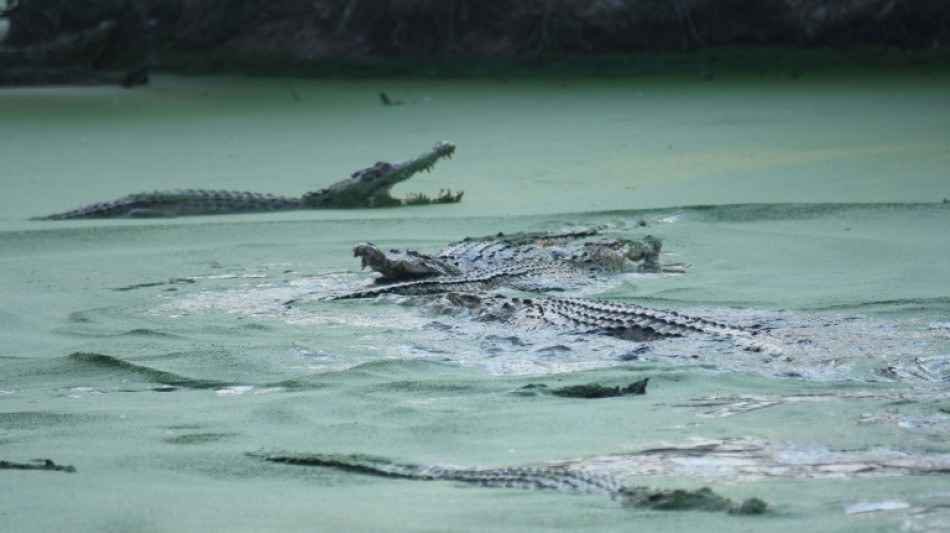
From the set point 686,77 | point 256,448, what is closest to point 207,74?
point 686,77

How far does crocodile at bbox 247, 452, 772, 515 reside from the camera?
207 cm

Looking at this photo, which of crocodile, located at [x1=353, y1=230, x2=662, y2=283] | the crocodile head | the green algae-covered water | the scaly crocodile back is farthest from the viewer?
the crocodile head

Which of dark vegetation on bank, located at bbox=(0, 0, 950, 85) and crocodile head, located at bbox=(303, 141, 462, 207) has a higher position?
dark vegetation on bank, located at bbox=(0, 0, 950, 85)

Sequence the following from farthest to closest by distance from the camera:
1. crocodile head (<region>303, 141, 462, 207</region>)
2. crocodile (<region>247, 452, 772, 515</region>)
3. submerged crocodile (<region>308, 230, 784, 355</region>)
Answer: crocodile head (<region>303, 141, 462, 207</region>), submerged crocodile (<region>308, 230, 784, 355</region>), crocodile (<region>247, 452, 772, 515</region>)

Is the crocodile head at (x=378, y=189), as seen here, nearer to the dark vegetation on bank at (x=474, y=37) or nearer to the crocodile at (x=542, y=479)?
the crocodile at (x=542, y=479)

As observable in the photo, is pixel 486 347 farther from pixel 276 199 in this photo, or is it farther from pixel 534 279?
pixel 276 199

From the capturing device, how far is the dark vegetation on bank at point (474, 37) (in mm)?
11656

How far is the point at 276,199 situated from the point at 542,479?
4.38m

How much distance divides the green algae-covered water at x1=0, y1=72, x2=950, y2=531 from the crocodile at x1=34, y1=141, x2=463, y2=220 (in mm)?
→ 254

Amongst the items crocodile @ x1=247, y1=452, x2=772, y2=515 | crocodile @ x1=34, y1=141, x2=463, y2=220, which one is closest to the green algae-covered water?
crocodile @ x1=247, y1=452, x2=772, y2=515

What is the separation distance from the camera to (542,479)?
225cm

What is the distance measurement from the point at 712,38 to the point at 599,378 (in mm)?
9591

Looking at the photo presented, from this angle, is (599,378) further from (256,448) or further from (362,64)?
(362,64)

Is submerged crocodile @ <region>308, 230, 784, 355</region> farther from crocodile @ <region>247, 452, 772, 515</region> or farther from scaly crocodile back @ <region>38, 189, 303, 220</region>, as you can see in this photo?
scaly crocodile back @ <region>38, 189, 303, 220</region>
